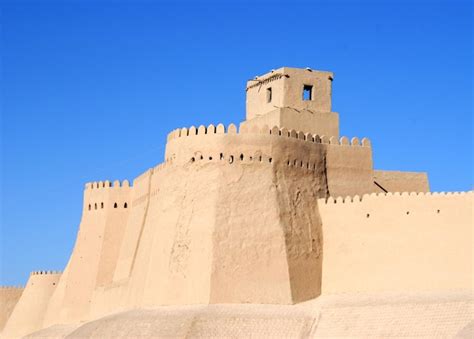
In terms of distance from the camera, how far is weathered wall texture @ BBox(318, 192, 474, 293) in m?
41.2

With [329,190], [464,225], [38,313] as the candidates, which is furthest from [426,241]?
[38,313]

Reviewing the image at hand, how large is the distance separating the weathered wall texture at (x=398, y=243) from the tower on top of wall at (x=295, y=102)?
543cm

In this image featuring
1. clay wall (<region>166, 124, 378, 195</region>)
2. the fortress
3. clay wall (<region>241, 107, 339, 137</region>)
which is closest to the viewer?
the fortress

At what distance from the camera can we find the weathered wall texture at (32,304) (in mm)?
61125

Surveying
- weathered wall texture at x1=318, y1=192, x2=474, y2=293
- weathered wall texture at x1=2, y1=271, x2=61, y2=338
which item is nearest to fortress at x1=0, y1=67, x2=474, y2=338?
weathered wall texture at x1=318, y1=192, x2=474, y2=293

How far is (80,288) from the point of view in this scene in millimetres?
56844

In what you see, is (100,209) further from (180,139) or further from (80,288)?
(180,139)

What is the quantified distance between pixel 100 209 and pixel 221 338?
16.6 m

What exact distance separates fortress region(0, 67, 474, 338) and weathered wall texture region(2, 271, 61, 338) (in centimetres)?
972

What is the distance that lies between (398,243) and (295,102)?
10.1 meters

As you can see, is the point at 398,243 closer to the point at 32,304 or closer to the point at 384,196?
the point at 384,196

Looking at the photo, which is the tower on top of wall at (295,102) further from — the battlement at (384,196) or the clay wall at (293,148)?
the battlement at (384,196)

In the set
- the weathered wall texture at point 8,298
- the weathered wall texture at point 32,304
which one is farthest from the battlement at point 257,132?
the weathered wall texture at point 8,298

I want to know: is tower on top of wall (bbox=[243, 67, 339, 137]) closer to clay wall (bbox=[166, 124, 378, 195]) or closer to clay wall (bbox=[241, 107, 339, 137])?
clay wall (bbox=[241, 107, 339, 137])
